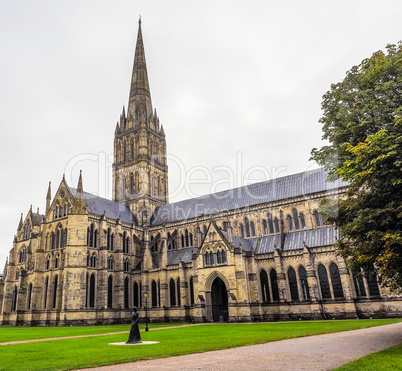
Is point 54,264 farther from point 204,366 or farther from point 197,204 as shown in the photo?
point 204,366

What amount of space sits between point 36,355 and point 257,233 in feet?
120

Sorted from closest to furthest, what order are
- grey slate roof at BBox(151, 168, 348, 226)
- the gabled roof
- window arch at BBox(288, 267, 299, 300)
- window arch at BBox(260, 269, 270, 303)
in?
window arch at BBox(288, 267, 299, 300), window arch at BBox(260, 269, 270, 303), grey slate roof at BBox(151, 168, 348, 226), the gabled roof

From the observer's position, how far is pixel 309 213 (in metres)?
45.2

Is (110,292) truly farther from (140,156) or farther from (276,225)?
(140,156)

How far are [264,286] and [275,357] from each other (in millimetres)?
29228

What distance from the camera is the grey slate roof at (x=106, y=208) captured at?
174 ft

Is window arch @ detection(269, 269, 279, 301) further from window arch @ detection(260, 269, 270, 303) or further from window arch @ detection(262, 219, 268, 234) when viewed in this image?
window arch @ detection(262, 219, 268, 234)

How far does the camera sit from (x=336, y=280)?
36.7 metres

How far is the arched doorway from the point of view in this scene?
1659 inches

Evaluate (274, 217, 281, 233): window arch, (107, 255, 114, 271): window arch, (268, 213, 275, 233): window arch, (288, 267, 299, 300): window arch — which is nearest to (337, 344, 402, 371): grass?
(288, 267, 299, 300): window arch

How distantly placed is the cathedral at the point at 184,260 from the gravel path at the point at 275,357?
55.2ft

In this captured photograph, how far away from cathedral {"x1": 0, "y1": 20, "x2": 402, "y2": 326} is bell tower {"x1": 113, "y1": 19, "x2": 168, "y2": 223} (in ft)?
0.97

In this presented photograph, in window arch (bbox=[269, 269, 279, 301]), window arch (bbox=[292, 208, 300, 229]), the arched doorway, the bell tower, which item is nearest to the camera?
window arch (bbox=[269, 269, 279, 301])

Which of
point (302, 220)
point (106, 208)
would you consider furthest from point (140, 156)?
point (302, 220)
